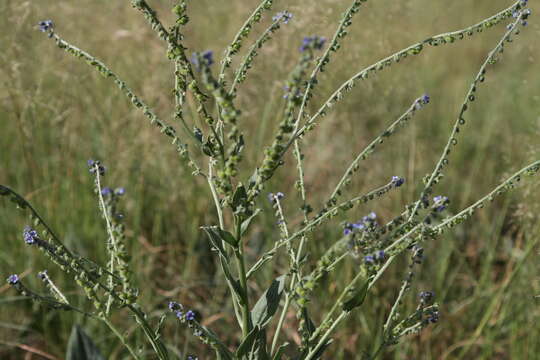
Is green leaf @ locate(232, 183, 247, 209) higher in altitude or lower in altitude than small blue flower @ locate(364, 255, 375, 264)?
higher

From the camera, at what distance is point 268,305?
164 cm

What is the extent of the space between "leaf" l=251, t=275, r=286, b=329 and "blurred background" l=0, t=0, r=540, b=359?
0.82m

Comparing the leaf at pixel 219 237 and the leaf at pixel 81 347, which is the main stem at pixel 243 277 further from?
the leaf at pixel 81 347

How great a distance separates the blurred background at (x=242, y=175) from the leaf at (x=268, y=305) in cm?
82

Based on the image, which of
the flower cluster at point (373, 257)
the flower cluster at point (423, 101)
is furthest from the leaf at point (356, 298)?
the flower cluster at point (423, 101)

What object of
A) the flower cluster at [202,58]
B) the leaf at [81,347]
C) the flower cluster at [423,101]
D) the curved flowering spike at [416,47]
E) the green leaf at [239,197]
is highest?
the curved flowering spike at [416,47]

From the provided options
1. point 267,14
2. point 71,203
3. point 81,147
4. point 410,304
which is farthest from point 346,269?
point 267,14

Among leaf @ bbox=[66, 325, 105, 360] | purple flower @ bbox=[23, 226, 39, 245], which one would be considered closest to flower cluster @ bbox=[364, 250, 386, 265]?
purple flower @ bbox=[23, 226, 39, 245]

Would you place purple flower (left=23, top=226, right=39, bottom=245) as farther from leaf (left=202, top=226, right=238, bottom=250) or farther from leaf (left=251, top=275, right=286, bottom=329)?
leaf (left=251, top=275, right=286, bottom=329)

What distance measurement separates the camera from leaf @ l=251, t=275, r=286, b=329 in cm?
162

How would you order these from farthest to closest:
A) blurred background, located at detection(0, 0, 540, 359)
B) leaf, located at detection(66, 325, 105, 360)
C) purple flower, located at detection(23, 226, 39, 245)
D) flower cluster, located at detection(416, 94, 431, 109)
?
1. blurred background, located at detection(0, 0, 540, 359)
2. leaf, located at detection(66, 325, 105, 360)
3. flower cluster, located at detection(416, 94, 431, 109)
4. purple flower, located at detection(23, 226, 39, 245)

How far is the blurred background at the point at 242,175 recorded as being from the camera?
112 inches

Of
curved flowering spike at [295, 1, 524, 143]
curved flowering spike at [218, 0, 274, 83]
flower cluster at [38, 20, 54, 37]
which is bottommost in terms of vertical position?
curved flowering spike at [295, 1, 524, 143]

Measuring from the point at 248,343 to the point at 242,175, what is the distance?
2252 millimetres
